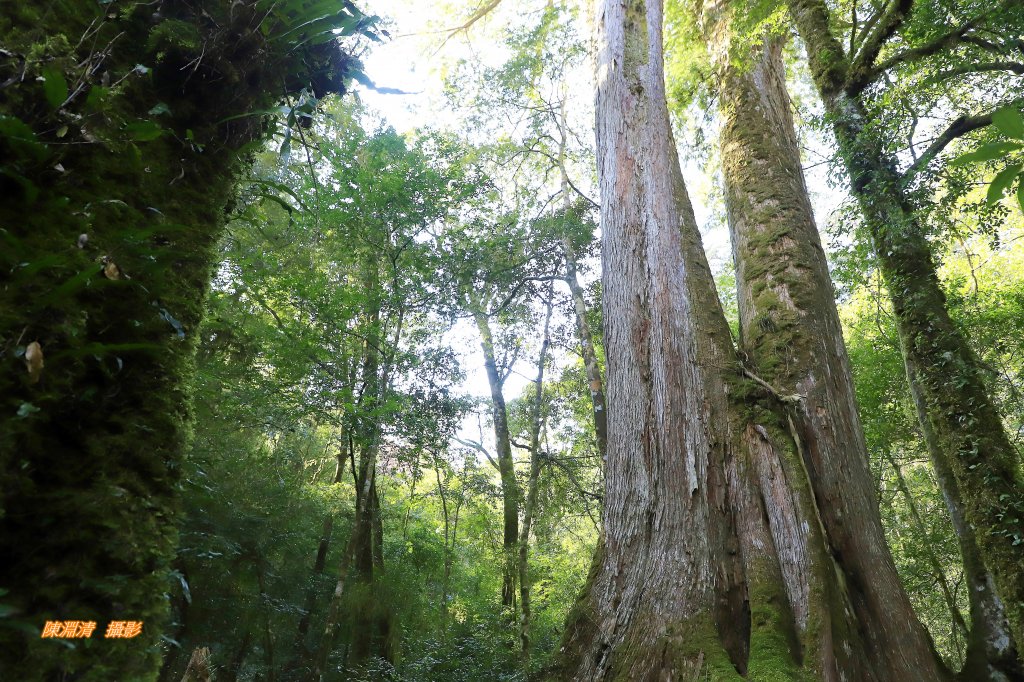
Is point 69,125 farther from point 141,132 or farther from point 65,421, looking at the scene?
point 65,421

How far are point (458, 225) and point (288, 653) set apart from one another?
7.45 meters

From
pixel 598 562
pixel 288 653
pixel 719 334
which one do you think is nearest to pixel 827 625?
pixel 598 562

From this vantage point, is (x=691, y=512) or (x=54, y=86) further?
(x=691, y=512)

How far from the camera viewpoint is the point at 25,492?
1.11 meters

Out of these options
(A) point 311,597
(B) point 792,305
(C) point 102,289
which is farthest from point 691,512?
(A) point 311,597

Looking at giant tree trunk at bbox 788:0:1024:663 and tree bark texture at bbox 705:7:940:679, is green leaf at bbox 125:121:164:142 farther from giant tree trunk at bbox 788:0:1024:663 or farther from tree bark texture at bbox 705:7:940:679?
giant tree trunk at bbox 788:0:1024:663

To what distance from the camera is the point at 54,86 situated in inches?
52.5

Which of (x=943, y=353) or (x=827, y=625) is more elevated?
(x=943, y=353)

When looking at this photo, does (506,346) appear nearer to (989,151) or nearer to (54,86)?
(54,86)

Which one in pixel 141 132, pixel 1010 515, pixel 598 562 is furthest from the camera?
pixel 1010 515

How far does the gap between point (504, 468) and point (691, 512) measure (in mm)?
8748

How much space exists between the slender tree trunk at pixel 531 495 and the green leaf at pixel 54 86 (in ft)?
24.8

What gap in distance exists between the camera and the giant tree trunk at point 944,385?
4.39 meters

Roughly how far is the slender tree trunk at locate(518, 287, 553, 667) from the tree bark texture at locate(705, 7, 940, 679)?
208 inches
